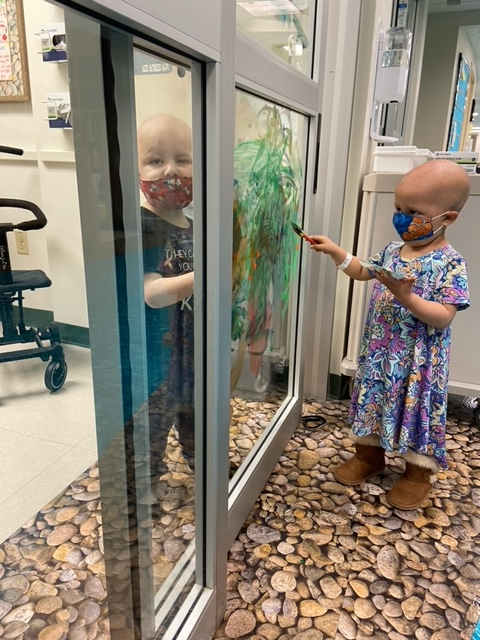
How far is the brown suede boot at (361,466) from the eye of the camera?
1532mm

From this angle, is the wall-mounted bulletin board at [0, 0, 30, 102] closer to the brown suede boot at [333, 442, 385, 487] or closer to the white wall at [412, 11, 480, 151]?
the brown suede boot at [333, 442, 385, 487]

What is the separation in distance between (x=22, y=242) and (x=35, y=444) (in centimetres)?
87

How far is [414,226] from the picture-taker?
1276 mm

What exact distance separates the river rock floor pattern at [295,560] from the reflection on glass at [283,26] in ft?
3.07

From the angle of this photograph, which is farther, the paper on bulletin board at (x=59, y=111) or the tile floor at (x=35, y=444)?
the tile floor at (x=35, y=444)

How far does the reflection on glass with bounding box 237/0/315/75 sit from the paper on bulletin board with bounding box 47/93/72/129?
18.9 inches

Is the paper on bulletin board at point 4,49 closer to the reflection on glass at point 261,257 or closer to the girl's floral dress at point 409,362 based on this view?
the reflection on glass at point 261,257

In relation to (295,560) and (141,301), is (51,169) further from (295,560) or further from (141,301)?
(295,560)

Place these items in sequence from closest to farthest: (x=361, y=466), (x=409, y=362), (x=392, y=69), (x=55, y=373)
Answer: (x=55, y=373) → (x=409, y=362) → (x=361, y=466) → (x=392, y=69)

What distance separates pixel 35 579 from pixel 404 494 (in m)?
1.01

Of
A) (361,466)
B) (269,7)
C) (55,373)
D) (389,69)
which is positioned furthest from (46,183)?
(389,69)

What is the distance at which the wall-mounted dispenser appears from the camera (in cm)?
186

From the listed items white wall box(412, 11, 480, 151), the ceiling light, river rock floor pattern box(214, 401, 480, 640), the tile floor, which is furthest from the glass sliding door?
white wall box(412, 11, 480, 151)

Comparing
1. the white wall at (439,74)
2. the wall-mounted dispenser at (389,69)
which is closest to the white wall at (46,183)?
the wall-mounted dispenser at (389,69)
